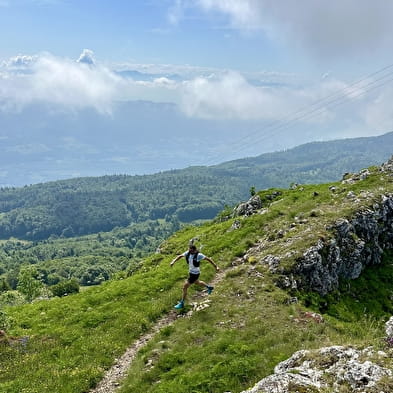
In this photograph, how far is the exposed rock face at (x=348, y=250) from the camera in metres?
28.1

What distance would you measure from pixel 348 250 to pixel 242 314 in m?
13.8

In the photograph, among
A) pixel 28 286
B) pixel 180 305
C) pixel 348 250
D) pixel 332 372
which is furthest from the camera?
pixel 28 286

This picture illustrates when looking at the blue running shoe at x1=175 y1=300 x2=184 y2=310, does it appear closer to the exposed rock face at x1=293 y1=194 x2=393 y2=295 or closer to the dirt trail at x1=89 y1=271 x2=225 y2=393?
the dirt trail at x1=89 y1=271 x2=225 y2=393

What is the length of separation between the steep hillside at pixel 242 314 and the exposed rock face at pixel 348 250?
97 mm

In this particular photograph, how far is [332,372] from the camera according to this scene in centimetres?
1225

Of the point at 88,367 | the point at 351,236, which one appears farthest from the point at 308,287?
the point at 88,367

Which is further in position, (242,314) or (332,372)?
(242,314)

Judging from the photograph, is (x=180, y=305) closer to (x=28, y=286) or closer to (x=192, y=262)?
(x=192, y=262)

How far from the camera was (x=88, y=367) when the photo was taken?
19.2 meters

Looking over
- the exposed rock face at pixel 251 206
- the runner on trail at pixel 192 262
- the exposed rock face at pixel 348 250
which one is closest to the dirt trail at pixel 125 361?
the runner on trail at pixel 192 262

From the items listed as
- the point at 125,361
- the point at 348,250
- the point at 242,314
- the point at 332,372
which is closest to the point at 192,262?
the point at 242,314

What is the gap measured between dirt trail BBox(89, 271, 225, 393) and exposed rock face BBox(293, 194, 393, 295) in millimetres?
10010

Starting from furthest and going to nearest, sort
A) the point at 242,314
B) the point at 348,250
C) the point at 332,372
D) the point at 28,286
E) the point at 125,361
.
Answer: the point at 28,286 < the point at 348,250 < the point at 242,314 < the point at 125,361 < the point at 332,372

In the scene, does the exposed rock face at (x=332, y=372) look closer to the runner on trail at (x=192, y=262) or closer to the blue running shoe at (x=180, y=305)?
the runner on trail at (x=192, y=262)
